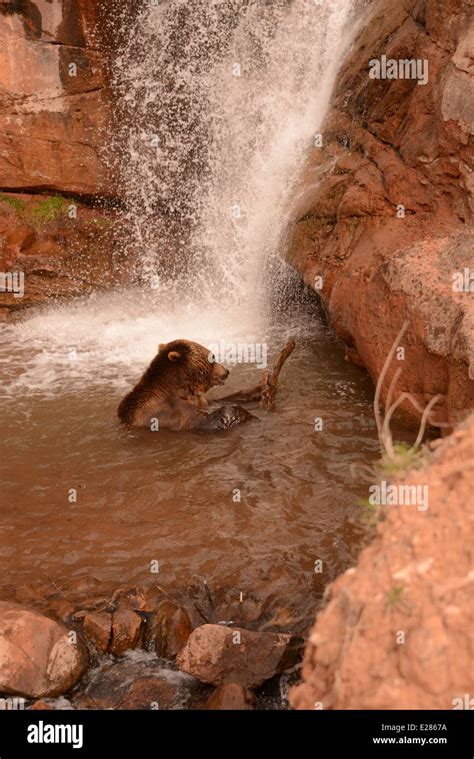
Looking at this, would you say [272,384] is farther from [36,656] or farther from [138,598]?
[36,656]

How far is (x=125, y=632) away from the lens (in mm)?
4406

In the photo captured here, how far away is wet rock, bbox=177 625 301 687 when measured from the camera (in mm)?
4039

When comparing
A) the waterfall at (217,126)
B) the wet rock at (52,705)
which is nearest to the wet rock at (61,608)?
the wet rock at (52,705)

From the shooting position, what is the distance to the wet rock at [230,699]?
382 cm

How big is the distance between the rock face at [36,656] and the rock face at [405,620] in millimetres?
1709

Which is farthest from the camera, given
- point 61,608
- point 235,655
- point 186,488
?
point 186,488

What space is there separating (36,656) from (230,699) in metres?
1.12

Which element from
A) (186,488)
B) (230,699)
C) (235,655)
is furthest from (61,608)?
(186,488)

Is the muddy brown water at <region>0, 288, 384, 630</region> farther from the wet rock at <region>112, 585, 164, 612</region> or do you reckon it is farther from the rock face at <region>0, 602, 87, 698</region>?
the rock face at <region>0, 602, 87, 698</region>

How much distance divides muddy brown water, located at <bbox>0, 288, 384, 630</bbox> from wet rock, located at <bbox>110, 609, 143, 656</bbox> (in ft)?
1.39

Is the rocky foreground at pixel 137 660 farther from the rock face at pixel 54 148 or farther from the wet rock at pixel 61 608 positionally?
the rock face at pixel 54 148

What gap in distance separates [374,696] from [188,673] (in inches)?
73.9

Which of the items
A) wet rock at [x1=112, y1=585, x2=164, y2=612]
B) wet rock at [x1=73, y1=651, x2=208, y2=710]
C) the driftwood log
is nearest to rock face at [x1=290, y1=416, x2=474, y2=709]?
wet rock at [x1=73, y1=651, x2=208, y2=710]


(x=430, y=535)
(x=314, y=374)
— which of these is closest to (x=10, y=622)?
(x=430, y=535)
